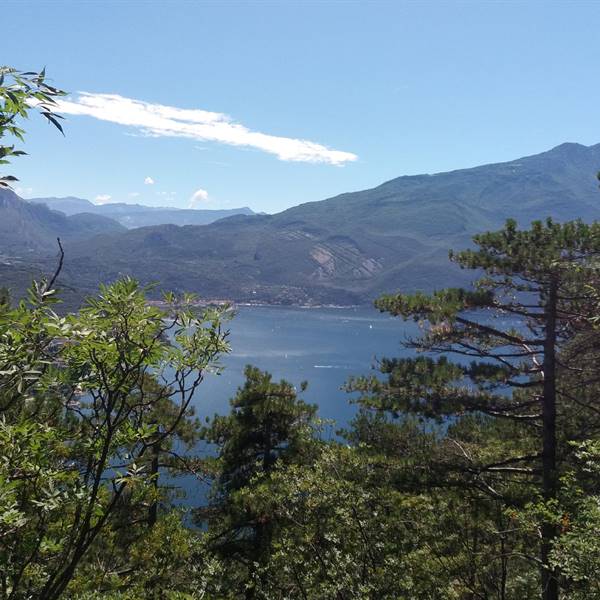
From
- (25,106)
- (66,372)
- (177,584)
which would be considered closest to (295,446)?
(177,584)

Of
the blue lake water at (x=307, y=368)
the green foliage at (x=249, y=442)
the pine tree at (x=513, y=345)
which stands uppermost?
the pine tree at (x=513, y=345)

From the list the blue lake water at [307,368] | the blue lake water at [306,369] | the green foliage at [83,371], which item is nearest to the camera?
the green foliage at [83,371]

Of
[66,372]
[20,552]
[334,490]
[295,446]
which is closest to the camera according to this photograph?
[66,372]

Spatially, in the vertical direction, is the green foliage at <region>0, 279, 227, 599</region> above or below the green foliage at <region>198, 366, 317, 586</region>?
above

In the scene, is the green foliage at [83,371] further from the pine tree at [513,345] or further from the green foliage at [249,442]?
the green foliage at [249,442]

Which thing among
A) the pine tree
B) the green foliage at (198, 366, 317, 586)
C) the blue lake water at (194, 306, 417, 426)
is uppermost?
the pine tree

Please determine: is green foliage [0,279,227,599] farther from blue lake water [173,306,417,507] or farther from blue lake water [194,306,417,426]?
blue lake water [194,306,417,426]

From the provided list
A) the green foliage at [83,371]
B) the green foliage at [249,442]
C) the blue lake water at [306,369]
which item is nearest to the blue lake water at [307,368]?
the blue lake water at [306,369]

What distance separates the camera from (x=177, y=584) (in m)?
10.4

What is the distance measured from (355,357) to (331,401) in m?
58.7

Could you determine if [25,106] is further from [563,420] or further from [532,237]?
[563,420]

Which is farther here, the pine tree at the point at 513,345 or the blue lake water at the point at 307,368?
the blue lake water at the point at 307,368

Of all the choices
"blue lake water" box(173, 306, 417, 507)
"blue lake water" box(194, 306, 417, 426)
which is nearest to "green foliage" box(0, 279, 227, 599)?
"blue lake water" box(173, 306, 417, 507)

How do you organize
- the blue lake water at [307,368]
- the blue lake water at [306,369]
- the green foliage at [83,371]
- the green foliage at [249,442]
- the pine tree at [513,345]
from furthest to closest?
1. the blue lake water at [307,368]
2. the blue lake water at [306,369]
3. the green foliage at [249,442]
4. the pine tree at [513,345]
5. the green foliage at [83,371]
